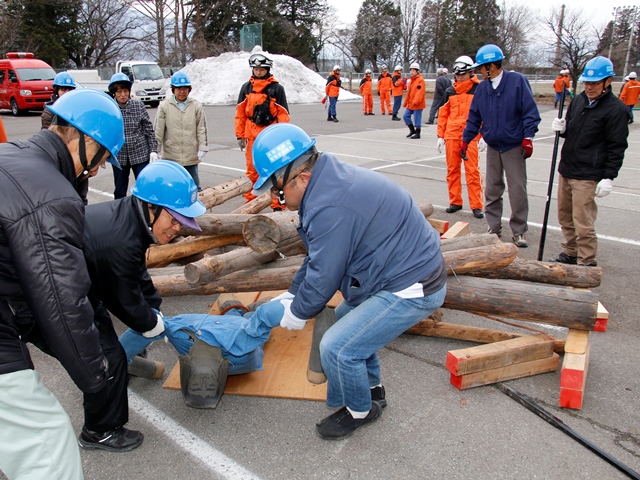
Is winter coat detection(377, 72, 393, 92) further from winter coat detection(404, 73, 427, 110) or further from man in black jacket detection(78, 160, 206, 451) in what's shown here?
man in black jacket detection(78, 160, 206, 451)

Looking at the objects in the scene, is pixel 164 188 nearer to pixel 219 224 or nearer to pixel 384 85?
pixel 219 224

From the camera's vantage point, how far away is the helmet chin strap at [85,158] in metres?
2.48

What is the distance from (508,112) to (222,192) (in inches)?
137

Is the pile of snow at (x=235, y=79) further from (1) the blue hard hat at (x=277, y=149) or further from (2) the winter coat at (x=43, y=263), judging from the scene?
(2) the winter coat at (x=43, y=263)

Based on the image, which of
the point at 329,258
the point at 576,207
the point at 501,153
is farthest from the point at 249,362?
the point at 501,153

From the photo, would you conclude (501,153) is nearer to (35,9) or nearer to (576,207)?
(576,207)

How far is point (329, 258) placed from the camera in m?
2.53

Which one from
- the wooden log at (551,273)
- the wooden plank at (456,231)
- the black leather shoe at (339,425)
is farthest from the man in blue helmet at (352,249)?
the wooden plank at (456,231)

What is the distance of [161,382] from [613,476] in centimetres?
285

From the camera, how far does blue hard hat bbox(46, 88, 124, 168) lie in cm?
243

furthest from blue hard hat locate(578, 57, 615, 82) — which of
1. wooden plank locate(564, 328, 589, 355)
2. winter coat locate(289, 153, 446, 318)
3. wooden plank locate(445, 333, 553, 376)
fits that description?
winter coat locate(289, 153, 446, 318)

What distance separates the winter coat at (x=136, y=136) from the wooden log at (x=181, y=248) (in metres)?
2.17

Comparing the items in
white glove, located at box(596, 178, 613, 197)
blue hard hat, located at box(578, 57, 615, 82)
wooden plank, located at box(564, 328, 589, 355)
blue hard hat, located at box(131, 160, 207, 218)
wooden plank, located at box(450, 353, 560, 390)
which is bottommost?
wooden plank, located at box(450, 353, 560, 390)

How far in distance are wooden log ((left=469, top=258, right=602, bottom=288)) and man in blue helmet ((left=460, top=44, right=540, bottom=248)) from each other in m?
2.05
